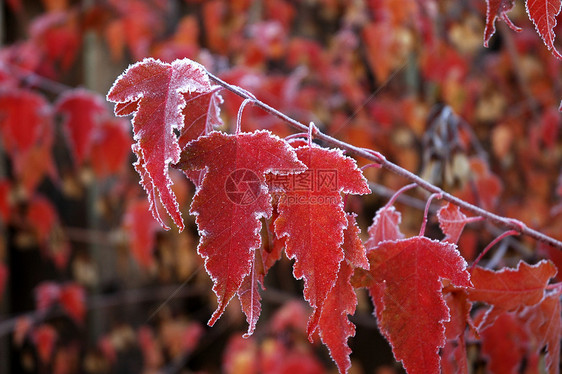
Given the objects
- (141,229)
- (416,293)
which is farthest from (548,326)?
(141,229)

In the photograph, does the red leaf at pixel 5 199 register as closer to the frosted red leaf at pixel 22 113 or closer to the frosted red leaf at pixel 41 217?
the frosted red leaf at pixel 41 217

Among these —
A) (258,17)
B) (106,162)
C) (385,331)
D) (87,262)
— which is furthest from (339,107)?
(385,331)

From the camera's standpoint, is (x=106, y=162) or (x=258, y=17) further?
(x=258, y=17)

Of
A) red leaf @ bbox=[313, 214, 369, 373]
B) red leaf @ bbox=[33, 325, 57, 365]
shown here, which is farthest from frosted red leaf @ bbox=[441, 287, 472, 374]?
red leaf @ bbox=[33, 325, 57, 365]

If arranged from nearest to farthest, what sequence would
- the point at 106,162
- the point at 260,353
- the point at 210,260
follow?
the point at 210,260, the point at 106,162, the point at 260,353

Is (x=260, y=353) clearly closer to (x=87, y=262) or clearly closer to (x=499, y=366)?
(x=87, y=262)

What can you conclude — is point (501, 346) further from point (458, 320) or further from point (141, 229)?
point (141, 229)

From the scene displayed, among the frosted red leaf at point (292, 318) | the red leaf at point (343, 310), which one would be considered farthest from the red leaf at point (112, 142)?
the red leaf at point (343, 310)
